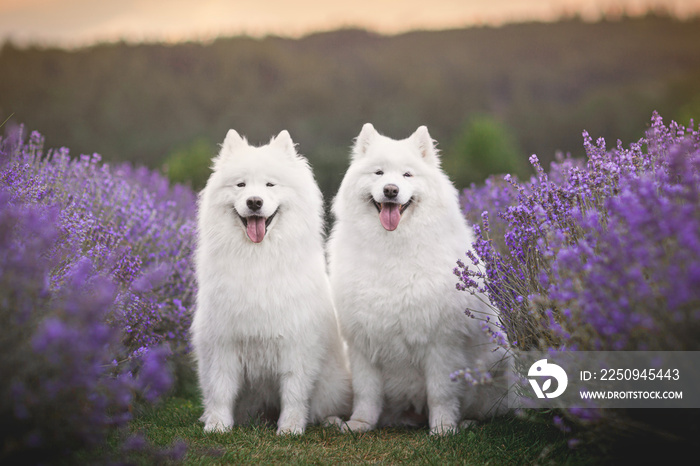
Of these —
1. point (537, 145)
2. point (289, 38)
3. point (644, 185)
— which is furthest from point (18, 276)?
point (289, 38)

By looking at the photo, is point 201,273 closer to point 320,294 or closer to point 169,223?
point 320,294

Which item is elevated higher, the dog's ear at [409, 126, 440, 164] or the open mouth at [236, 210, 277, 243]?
the dog's ear at [409, 126, 440, 164]

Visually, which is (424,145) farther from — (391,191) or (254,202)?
(254,202)

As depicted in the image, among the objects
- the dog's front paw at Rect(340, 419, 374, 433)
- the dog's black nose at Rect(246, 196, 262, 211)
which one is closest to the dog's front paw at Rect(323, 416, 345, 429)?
the dog's front paw at Rect(340, 419, 374, 433)

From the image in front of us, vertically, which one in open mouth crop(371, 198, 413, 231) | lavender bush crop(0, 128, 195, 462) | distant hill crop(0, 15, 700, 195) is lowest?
lavender bush crop(0, 128, 195, 462)

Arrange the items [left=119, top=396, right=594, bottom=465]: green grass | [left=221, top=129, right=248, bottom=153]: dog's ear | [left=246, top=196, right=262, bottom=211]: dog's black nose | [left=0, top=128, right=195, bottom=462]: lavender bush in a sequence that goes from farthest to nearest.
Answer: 1. [left=221, top=129, right=248, bottom=153]: dog's ear
2. [left=246, top=196, right=262, bottom=211]: dog's black nose
3. [left=119, top=396, right=594, bottom=465]: green grass
4. [left=0, top=128, right=195, bottom=462]: lavender bush

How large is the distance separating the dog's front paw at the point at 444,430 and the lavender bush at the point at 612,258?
703 millimetres

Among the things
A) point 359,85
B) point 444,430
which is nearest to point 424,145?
point 444,430

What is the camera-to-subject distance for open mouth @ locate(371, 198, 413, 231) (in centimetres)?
382

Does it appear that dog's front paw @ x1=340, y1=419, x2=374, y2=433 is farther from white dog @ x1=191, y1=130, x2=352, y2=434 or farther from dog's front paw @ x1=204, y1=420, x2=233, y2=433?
dog's front paw @ x1=204, y1=420, x2=233, y2=433

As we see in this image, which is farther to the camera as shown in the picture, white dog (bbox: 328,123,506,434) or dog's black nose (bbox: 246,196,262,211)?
white dog (bbox: 328,123,506,434)

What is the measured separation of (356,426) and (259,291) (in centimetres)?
115

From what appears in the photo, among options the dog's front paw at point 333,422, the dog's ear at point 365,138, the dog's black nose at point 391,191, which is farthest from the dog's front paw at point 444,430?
the dog's ear at point 365,138

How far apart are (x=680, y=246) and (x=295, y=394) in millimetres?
2600
